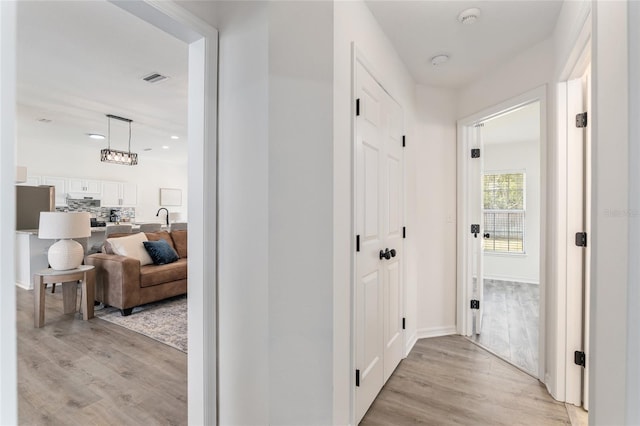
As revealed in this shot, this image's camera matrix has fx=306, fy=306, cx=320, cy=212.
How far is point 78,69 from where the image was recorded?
10.3 feet

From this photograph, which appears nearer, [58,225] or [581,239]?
[581,239]

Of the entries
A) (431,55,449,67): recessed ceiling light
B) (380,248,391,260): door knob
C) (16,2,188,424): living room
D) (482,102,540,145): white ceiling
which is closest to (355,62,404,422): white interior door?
(380,248,391,260): door knob

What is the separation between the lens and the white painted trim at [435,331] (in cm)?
310

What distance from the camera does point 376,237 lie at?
2.10 m

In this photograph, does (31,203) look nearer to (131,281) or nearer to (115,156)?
(115,156)

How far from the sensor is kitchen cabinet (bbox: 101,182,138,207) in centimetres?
747

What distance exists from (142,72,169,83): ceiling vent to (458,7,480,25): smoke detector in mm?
2935

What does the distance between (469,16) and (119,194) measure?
8378 mm

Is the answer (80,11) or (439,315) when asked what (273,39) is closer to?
(80,11)

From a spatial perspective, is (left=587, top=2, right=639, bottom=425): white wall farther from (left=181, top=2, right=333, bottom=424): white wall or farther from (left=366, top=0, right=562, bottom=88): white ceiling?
(left=181, top=2, right=333, bottom=424): white wall

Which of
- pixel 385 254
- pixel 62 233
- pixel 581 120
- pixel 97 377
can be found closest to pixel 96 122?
pixel 62 233

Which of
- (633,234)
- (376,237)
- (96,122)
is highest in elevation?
(96,122)

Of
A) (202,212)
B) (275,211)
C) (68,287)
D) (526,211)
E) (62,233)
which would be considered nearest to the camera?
(275,211)

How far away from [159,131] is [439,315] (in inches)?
214
